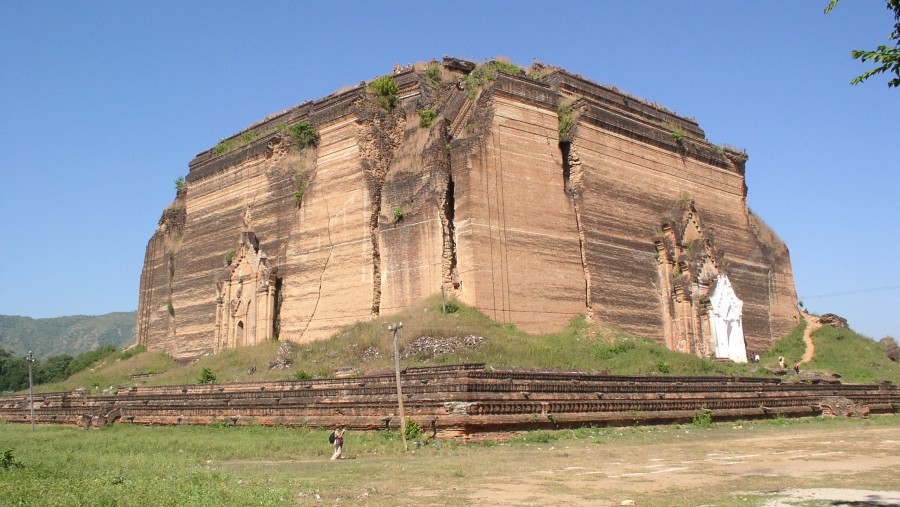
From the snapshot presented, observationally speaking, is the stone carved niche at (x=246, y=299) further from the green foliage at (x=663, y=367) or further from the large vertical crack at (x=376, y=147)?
the green foliage at (x=663, y=367)

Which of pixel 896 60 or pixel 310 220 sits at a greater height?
pixel 310 220

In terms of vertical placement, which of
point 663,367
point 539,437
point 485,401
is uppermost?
point 663,367

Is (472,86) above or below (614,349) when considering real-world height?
above

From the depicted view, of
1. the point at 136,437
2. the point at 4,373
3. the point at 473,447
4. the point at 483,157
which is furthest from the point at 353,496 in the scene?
the point at 4,373

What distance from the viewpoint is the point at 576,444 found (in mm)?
15203

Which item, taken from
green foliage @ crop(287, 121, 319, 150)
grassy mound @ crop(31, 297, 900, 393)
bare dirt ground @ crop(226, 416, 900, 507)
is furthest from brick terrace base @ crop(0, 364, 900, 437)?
green foliage @ crop(287, 121, 319, 150)

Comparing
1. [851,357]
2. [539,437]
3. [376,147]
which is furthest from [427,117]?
[851,357]

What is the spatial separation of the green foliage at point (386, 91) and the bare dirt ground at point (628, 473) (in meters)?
17.7

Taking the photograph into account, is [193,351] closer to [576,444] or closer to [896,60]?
[576,444]

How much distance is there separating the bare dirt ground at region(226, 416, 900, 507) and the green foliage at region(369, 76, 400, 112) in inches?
696

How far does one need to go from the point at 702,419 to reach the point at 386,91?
671 inches

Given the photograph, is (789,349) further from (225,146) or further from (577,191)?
(225,146)

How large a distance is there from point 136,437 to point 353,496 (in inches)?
449

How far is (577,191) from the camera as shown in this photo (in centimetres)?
Answer: 2812
